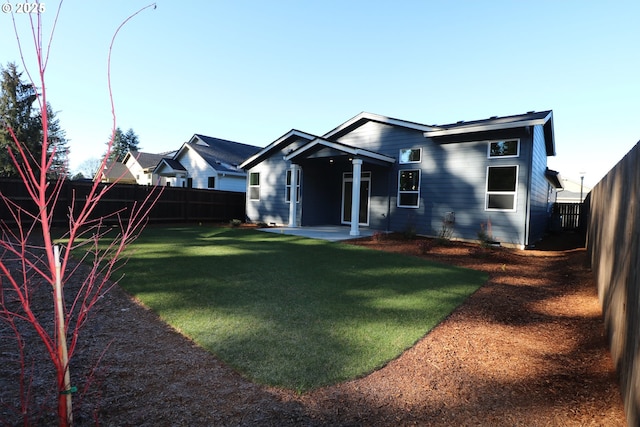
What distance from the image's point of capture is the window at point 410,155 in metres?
12.6

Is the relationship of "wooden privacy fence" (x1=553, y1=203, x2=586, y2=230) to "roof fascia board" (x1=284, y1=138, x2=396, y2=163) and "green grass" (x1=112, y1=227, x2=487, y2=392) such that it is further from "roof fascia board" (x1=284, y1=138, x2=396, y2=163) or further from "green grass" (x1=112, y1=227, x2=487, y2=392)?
"green grass" (x1=112, y1=227, x2=487, y2=392)

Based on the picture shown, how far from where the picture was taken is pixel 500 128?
1015cm

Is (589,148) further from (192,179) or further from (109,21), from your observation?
(109,21)

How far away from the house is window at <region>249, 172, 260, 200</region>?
848 millimetres

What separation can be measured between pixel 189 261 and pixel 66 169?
5863 millimetres

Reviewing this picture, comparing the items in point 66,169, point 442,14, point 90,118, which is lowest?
point 66,169

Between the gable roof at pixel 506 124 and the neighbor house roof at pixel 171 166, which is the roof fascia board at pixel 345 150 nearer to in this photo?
the gable roof at pixel 506 124

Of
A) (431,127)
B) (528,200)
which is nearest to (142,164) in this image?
(431,127)

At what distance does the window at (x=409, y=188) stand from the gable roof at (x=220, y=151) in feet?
43.7

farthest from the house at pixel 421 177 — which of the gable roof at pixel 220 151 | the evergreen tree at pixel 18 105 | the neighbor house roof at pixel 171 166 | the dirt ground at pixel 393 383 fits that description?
the evergreen tree at pixel 18 105

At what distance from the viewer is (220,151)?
2547 cm

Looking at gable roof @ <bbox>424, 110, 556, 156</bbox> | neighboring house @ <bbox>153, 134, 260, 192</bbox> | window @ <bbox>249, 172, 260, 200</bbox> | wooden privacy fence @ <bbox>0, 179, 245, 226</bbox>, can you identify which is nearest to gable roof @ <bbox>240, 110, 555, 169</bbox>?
gable roof @ <bbox>424, 110, 556, 156</bbox>

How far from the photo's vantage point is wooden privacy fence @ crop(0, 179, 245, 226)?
41.0ft

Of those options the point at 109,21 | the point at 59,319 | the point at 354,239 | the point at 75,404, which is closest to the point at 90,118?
the point at 109,21
